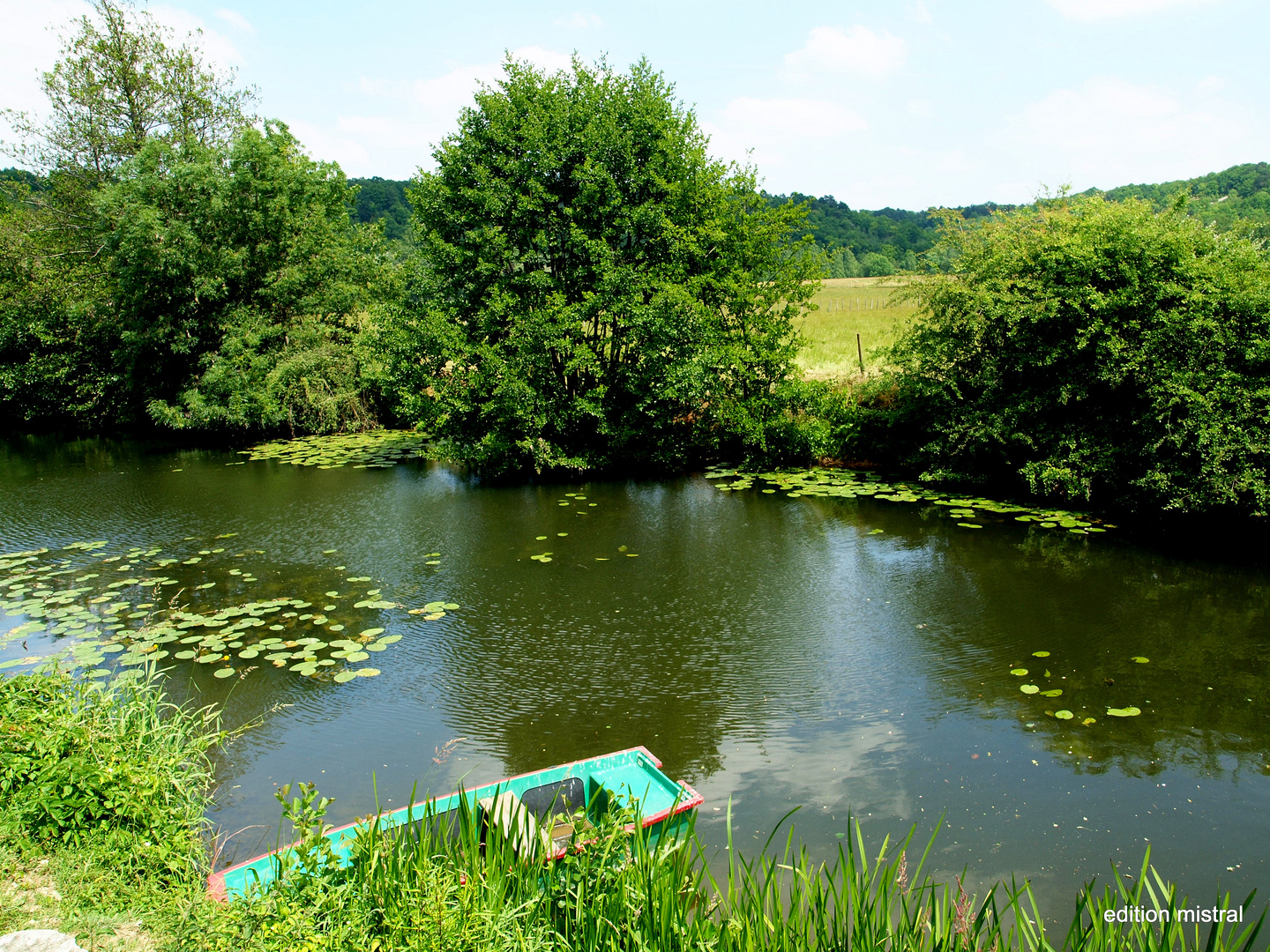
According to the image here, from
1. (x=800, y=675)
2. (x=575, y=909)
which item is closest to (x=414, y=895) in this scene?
(x=575, y=909)

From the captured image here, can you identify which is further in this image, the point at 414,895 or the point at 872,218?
the point at 872,218

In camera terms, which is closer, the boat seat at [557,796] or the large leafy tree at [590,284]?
the boat seat at [557,796]

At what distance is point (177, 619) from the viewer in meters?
8.88

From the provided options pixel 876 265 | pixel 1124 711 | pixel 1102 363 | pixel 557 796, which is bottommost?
pixel 1124 711

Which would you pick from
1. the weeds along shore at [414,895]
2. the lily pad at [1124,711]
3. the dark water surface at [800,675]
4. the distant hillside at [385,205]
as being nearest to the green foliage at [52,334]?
the dark water surface at [800,675]

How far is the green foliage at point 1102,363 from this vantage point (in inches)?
424

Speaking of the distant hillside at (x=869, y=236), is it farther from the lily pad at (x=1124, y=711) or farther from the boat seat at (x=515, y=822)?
the boat seat at (x=515, y=822)

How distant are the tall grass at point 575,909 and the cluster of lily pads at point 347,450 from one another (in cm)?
1426

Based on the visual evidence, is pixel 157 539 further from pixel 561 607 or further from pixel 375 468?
pixel 561 607

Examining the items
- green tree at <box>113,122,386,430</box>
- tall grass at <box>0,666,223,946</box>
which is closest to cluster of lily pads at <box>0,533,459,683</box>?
tall grass at <box>0,666,223,946</box>

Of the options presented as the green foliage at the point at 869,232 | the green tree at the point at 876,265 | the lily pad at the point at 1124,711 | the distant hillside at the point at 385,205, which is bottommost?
the lily pad at the point at 1124,711

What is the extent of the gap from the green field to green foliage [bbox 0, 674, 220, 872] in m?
13.4

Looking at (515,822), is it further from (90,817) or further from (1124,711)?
(1124,711)

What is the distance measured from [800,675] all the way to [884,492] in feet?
24.2
